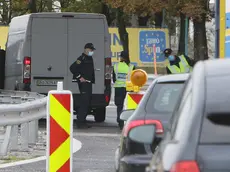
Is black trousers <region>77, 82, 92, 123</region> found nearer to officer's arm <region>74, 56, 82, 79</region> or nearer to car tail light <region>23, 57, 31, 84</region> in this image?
officer's arm <region>74, 56, 82, 79</region>

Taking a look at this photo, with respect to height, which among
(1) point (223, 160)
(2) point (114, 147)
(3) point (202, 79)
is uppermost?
(3) point (202, 79)

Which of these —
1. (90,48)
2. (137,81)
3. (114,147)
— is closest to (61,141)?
(137,81)

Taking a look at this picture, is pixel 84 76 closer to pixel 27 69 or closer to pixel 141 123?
pixel 27 69

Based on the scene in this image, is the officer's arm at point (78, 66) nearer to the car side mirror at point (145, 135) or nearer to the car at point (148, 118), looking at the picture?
the car at point (148, 118)

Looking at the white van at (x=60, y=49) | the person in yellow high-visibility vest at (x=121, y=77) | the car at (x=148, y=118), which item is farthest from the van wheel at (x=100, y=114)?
the car at (x=148, y=118)

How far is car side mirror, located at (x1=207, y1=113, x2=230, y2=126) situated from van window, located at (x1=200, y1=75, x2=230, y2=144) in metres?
0.02

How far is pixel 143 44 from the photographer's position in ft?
183

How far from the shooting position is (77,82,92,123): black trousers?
18.2 meters

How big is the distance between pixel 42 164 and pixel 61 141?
2.93 meters

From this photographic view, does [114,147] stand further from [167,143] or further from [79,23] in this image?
[167,143]

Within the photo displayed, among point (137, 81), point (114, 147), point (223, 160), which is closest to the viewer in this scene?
point (223, 160)

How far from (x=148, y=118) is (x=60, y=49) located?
1068 cm

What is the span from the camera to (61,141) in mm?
8727

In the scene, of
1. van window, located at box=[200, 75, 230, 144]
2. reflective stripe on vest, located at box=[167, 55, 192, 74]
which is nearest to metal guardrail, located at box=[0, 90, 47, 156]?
reflective stripe on vest, located at box=[167, 55, 192, 74]
